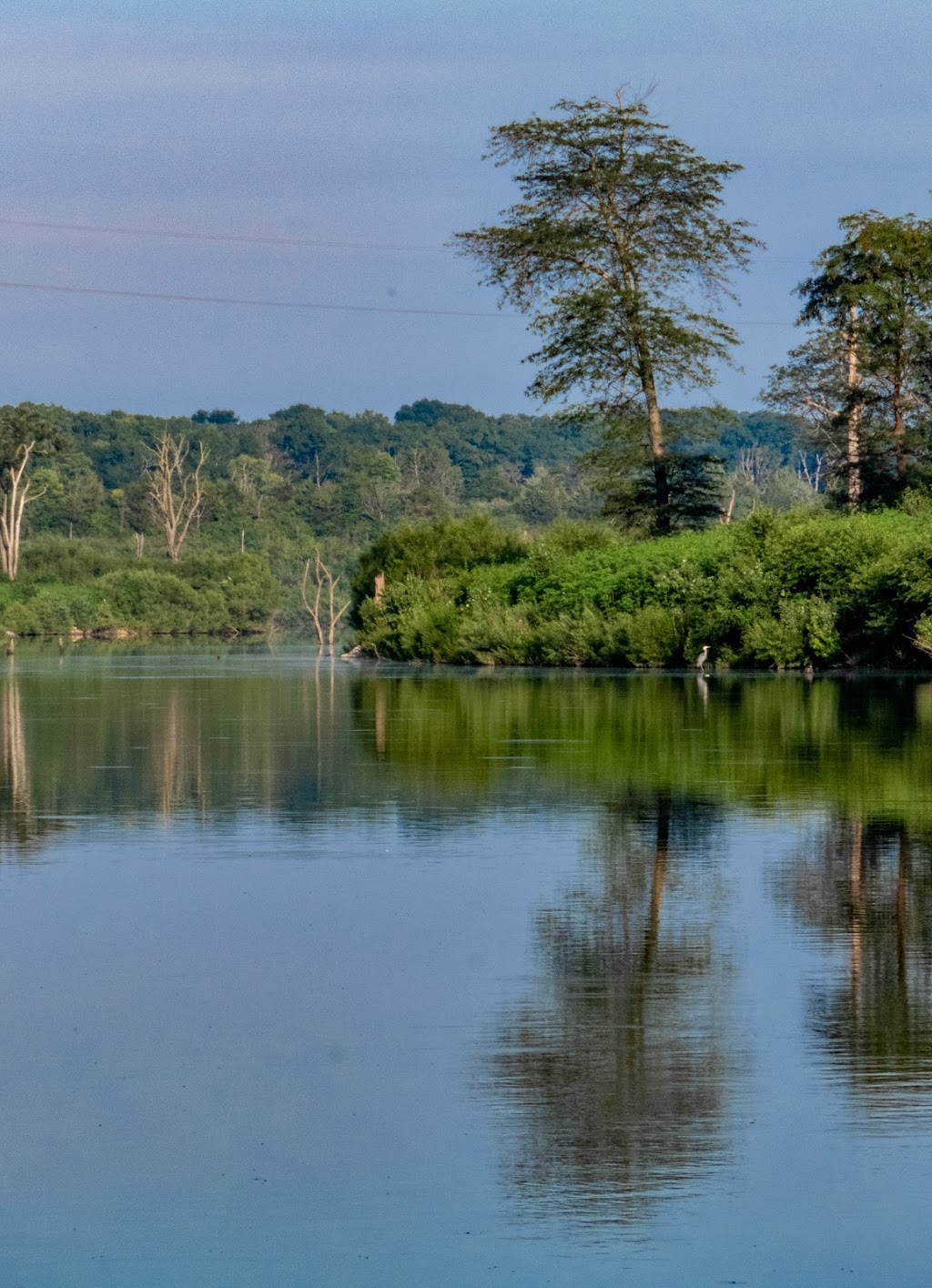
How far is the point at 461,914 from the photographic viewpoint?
33.0ft

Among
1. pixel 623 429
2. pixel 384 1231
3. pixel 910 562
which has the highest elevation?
pixel 623 429

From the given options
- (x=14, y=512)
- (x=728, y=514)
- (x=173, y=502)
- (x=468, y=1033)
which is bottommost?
(x=468, y=1033)

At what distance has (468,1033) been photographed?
24.1 ft

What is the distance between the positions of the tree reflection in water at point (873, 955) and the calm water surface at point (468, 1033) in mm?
25

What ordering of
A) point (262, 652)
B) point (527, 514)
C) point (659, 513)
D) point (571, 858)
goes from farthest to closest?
point (527, 514) < point (262, 652) < point (659, 513) < point (571, 858)

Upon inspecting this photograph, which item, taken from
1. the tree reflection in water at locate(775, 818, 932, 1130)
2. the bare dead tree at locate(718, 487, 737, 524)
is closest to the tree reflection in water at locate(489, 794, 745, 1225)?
the tree reflection in water at locate(775, 818, 932, 1130)

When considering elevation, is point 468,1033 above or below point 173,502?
below

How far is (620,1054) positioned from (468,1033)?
0.70 m

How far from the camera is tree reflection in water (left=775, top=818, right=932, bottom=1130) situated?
6.55 metres

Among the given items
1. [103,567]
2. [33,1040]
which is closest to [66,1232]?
[33,1040]

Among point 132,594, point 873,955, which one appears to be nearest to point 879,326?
point 873,955

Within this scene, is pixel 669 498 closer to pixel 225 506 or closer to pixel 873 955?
pixel 873 955

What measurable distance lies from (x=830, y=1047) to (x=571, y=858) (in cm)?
511

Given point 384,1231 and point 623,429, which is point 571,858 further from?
point 623,429
